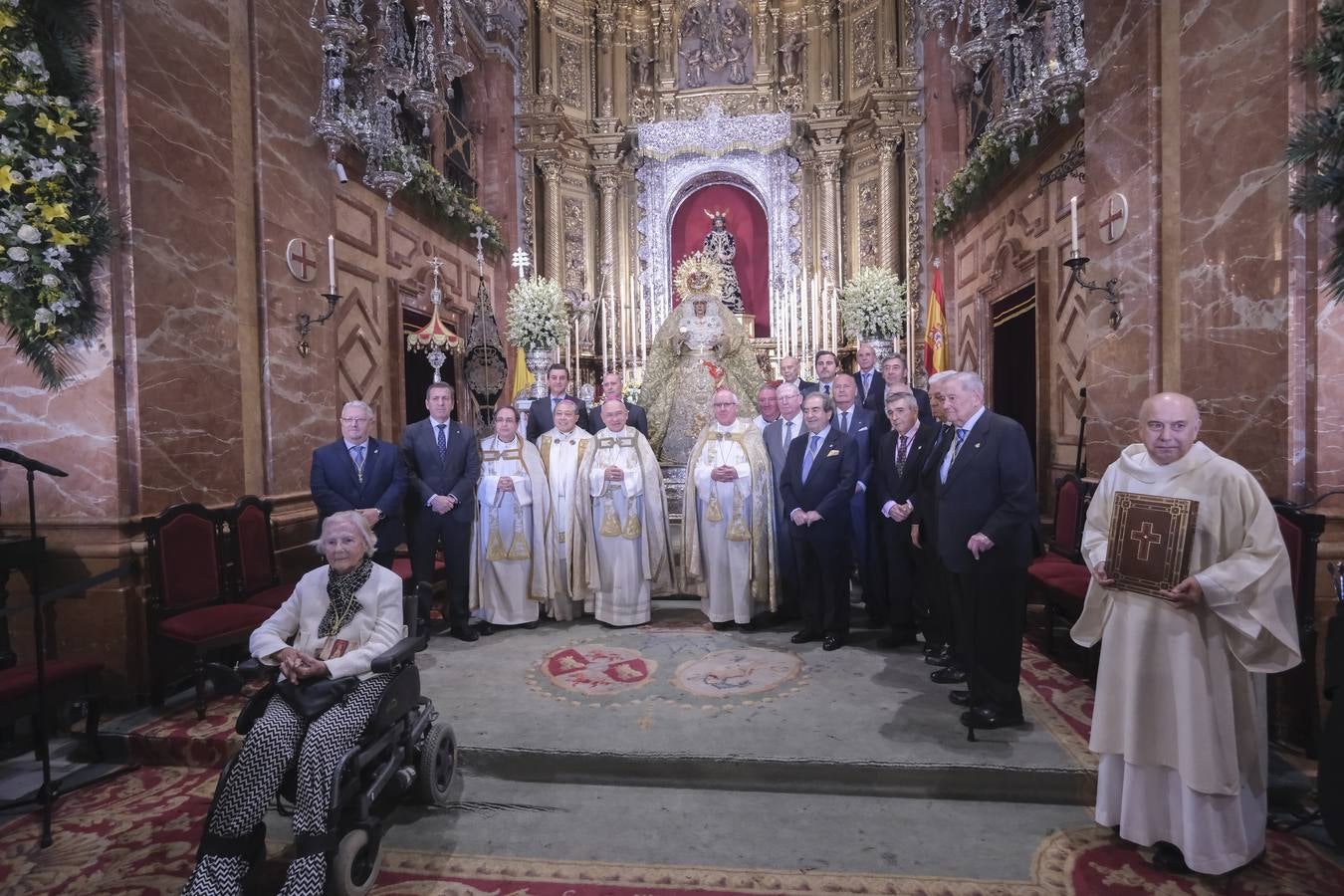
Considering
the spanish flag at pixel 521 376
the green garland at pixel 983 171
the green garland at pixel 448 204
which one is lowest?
the spanish flag at pixel 521 376

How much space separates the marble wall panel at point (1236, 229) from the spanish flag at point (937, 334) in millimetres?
5288

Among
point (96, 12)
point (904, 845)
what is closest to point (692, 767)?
point (904, 845)

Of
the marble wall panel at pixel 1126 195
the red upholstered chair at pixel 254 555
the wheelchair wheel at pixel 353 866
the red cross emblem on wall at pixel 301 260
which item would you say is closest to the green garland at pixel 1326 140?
the marble wall panel at pixel 1126 195

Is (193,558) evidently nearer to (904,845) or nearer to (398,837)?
(398,837)

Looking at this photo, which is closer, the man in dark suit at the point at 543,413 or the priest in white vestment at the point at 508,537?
the priest in white vestment at the point at 508,537

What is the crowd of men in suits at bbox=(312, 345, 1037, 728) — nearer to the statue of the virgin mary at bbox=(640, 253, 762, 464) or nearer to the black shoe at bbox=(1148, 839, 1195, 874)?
the black shoe at bbox=(1148, 839, 1195, 874)

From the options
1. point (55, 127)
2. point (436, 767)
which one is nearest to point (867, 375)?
point (436, 767)

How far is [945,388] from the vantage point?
388 centimetres

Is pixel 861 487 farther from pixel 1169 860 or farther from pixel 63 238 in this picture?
pixel 63 238

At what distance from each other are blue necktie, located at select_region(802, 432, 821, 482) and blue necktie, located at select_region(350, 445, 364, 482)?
318 centimetres

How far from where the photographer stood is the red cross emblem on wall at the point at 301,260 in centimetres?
612

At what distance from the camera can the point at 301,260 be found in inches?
246

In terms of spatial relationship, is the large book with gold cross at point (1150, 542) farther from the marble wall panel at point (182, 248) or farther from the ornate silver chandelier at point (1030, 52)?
the marble wall panel at point (182, 248)

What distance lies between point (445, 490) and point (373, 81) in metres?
4.70
